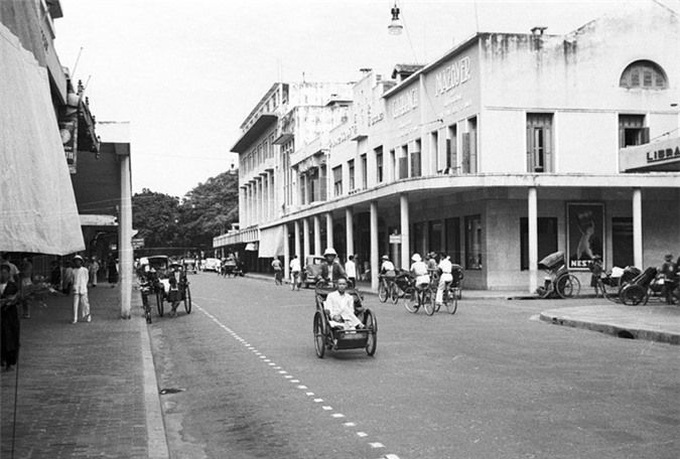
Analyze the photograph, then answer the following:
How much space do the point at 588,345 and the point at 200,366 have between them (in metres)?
6.91

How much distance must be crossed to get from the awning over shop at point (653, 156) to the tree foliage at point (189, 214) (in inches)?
3376

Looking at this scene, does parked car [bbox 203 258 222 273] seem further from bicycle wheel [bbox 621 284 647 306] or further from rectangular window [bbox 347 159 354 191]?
bicycle wheel [bbox 621 284 647 306]

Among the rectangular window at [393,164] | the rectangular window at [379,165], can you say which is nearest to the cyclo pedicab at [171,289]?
the rectangular window at [393,164]

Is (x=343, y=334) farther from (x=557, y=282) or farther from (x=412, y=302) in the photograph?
(x=557, y=282)

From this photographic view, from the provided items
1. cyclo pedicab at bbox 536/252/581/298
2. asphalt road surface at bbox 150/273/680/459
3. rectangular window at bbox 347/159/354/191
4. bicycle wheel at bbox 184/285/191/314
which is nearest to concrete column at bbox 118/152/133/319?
bicycle wheel at bbox 184/285/191/314

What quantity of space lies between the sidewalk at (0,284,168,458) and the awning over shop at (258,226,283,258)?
43.0 metres

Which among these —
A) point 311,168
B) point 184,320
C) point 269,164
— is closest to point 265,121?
point 269,164

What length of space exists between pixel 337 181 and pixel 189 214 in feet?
192

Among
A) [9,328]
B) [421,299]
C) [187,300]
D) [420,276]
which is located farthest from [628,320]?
[9,328]

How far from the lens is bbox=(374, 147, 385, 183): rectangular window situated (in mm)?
44000

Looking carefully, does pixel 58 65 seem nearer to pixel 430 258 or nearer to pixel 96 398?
pixel 96 398

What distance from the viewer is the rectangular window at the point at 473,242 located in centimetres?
3341

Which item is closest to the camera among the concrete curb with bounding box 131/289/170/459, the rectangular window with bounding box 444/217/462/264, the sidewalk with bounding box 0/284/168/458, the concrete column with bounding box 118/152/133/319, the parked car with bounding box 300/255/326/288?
the concrete curb with bounding box 131/289/170/459

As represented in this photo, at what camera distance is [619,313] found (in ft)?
67.3
